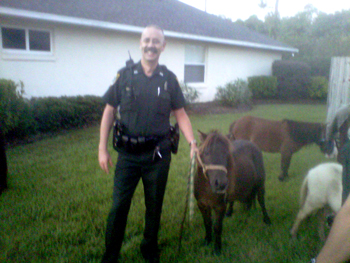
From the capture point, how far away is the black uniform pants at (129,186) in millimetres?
2859

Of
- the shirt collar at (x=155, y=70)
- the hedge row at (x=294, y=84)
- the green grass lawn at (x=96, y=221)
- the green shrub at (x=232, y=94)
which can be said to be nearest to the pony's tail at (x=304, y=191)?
the green grass lawn at (x=96, y=221)

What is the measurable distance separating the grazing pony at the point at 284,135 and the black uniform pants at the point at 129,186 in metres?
3.12

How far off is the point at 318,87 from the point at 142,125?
17195 mm

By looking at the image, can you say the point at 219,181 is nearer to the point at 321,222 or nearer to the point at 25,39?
the point at 321,222

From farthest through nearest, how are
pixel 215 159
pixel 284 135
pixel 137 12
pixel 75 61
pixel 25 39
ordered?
pixel 137 12 < pixel 75 61 < pixel 25 39 < pixel 284 135 < pixel 215 159

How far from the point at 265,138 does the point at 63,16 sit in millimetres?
6689

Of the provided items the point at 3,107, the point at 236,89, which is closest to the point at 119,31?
the point at 3,107

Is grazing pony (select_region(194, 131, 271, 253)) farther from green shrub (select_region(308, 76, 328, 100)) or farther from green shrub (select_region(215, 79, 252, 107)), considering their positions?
green shrub (select_region(308, 76, 328, 100))

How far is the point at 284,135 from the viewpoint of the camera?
609 centimetres

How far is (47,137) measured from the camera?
8156 mm

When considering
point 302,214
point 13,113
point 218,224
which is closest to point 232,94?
point 13,113

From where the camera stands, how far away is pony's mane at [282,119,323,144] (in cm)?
588

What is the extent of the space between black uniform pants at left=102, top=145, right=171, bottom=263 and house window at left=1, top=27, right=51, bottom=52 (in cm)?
739

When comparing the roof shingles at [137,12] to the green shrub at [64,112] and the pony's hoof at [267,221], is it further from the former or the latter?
the pony's hoof at [267,221]
